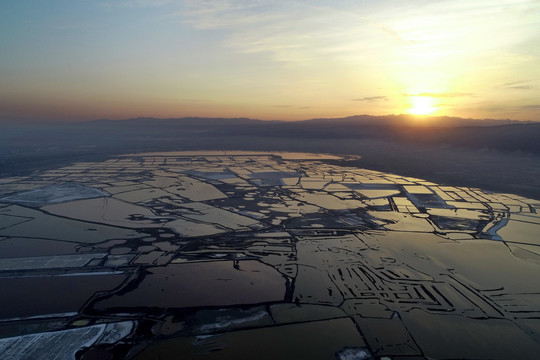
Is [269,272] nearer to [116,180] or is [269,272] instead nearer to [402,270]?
[402,270]

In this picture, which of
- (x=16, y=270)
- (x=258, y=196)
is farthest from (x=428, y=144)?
(x=16, y=270)

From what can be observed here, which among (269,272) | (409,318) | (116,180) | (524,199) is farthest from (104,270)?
(524,199)

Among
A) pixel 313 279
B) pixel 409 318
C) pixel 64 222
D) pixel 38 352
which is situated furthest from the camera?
pixel 64 222

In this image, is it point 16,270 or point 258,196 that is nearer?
point 16,270

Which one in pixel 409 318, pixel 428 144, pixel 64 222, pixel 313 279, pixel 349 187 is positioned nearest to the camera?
pixel 409 318

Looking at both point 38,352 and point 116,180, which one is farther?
point 116,180

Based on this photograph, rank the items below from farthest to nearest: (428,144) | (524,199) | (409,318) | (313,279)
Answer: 1. (428,144)
2. (524,199)
3. (313,279)
4. (409,318)

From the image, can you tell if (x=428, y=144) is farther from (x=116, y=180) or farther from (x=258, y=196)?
(x=116, y=180)

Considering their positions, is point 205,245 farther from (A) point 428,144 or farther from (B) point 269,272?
(A) point 428,144

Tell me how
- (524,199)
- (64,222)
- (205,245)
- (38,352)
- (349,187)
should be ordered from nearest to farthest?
(38,352)
(205,245)
(64,222)
(524,199)
(349,187)
